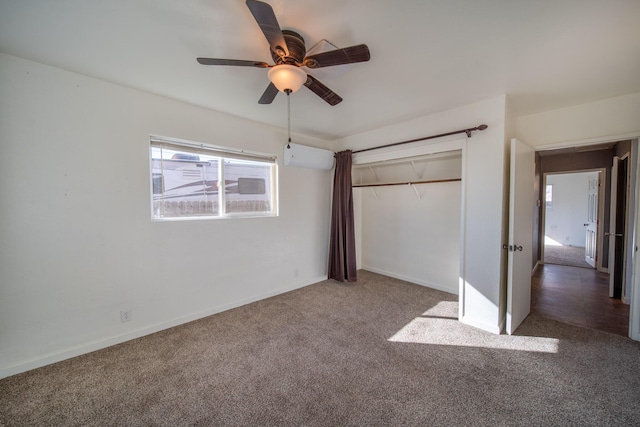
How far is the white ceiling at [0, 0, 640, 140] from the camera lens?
1329 millimetres

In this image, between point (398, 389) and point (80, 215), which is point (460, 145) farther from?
point (80, 215)

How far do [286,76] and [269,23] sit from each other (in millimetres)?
405

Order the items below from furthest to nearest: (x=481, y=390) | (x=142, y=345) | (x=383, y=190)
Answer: (x=383, y=190) < (x=142, y=345) < (x=481, y=390)

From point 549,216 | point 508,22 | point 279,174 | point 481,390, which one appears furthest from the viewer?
point 549,216

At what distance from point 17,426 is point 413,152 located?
3995 millimetres

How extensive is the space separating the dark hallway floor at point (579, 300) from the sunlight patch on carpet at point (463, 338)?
0.80 m

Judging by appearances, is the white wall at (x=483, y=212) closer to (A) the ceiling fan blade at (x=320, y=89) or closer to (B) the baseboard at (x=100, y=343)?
(A) the ceiling fan blade at (x=320, y=89)

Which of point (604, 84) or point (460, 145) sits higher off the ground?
point (604, 84)

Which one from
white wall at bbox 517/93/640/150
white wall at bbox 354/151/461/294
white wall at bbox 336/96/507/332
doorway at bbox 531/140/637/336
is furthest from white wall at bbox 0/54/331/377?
doorway at bbox 531/140/637/336

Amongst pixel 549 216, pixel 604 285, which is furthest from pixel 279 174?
pixel 549 216

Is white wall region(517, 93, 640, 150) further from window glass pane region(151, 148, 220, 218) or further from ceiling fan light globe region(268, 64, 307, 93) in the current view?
window glass pane region(151, 148, 220, 218)

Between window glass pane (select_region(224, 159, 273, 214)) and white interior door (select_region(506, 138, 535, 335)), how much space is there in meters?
2.83

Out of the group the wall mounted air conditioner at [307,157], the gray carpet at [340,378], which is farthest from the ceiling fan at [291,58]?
the gray carpet at [340,378]

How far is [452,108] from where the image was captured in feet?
8.93
